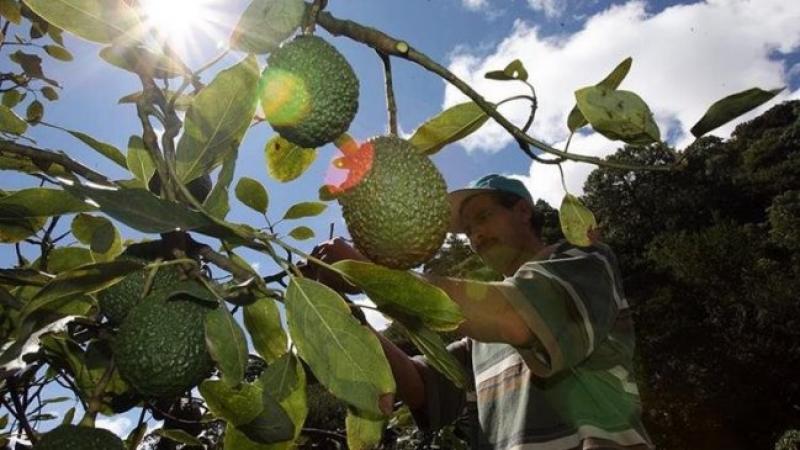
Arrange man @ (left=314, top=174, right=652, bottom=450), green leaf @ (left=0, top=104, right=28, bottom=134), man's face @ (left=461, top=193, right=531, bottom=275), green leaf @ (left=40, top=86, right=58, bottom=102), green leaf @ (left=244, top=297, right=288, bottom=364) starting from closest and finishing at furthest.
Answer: green leaf @ (left=244, top=297, right=288, bottom=364), green leaf @ (left=0, top=104, right=28, bottom=134), man @ (left=314, top=174, right=652, bottom=450), green leaf @ (left=40, top=86, right=58, bottom=102), man's face @ (left=461, top=193, right=531, bottom=275)

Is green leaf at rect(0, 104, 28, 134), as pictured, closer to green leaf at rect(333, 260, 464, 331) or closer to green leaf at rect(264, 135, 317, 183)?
green leaf at rect(264, 135, 317, 183)

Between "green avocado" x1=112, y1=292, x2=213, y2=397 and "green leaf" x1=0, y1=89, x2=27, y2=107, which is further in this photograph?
"green leaf" x1=0, y1=89, x2=27, y2=107

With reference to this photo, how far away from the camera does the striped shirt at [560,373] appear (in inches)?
83.6

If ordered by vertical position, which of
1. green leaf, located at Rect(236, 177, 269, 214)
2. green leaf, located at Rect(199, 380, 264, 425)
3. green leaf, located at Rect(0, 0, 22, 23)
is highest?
green leaf, located at Rect(0, 0, 22, 23)

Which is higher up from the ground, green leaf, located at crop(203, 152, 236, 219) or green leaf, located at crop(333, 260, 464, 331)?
green leaf, located at crop(203, 152, 236, 219)

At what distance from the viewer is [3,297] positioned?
3.53 feet

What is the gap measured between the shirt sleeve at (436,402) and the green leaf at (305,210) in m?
1.82

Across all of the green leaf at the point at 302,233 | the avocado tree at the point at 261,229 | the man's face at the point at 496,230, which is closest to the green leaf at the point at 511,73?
the avocado tree at the point at 261,229

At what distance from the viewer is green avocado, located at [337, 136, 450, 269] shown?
0.83 m

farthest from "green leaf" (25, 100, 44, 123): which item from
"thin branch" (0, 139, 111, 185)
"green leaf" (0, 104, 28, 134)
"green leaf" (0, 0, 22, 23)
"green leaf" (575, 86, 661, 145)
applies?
"green leaf" (575, 86, 661, 145)

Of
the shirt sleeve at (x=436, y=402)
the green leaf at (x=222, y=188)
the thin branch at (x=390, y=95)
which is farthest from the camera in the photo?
the shirt sleeve at (x=436, y=402)

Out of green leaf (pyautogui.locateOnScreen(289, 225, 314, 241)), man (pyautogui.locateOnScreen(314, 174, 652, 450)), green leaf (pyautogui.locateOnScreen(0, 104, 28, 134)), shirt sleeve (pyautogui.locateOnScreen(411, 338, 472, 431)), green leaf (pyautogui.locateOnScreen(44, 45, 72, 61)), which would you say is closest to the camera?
green leaf (pyautogui.locateOnScreen(0, 104, 28, 134))

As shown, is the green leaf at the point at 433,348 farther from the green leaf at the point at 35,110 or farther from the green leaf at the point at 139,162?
the green leaf at the point at 35,110

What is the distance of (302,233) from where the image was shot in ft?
5.01
